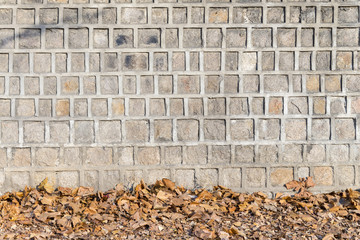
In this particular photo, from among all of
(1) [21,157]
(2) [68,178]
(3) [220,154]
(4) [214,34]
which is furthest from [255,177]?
(1) [21,157]

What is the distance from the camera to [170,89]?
417 cm

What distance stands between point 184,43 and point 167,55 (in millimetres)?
230

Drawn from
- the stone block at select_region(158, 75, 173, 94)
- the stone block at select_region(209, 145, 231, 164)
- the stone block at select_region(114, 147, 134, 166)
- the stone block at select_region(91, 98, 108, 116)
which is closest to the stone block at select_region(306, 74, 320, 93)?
the stone block at select_region(209, 145, 231, 164)

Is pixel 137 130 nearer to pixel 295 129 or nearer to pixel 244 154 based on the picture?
pixel 244 154

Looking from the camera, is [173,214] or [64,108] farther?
[64,108]

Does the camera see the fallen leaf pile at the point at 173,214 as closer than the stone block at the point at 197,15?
Yes

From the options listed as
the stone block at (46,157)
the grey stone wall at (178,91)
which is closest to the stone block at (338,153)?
the grey stone wall at (178,91)

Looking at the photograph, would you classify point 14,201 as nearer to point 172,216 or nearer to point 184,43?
point 172,216

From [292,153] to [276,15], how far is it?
1.55 meters

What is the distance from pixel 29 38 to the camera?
13.5 ft

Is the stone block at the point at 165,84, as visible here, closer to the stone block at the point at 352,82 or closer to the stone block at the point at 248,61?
the stone block at the point at 248,61

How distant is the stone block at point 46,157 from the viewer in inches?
163

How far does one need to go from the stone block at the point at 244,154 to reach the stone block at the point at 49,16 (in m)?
2.45

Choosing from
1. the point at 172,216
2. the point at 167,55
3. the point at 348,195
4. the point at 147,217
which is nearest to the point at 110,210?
the point at 147,217
